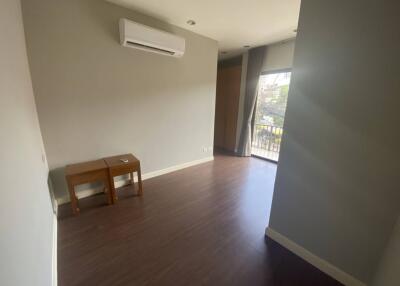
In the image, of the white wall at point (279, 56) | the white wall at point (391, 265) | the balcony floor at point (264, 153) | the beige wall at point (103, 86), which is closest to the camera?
the white wall at point (391, 265)

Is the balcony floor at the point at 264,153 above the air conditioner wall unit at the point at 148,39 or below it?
below

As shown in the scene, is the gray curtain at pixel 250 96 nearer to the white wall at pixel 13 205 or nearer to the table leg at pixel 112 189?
the table leg at pixel 112 189

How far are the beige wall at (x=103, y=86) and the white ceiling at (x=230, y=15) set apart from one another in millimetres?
194

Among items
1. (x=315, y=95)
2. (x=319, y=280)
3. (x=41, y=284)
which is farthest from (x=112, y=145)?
(x=319, y=280)

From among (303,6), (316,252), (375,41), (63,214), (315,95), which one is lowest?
(63,214)

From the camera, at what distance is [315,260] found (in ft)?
5.06

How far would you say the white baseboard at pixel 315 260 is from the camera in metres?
1.38

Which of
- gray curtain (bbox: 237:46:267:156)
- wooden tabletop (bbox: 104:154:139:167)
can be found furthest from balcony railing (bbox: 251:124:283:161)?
wooden tabletop (bbox: 104:154:139:167)

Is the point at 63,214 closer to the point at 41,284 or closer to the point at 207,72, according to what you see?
the point at 41,284

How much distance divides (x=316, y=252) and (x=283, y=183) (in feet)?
2.02

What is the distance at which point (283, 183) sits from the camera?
169 cm

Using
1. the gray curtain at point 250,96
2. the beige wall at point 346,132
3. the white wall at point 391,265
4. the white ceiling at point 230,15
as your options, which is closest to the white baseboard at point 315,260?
the beige wall at point 346,132

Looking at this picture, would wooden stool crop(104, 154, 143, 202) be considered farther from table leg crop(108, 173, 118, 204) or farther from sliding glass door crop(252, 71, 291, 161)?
sliding glass door crop(252, 71, 291, 161)

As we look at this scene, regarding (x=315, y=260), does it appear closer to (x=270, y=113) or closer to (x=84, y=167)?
(x=84, y=167)
